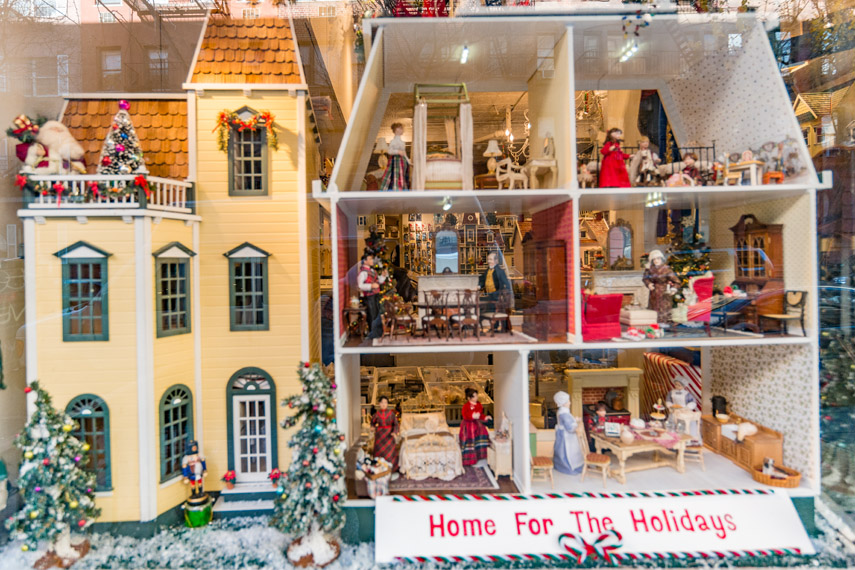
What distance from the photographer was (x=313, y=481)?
147 inches

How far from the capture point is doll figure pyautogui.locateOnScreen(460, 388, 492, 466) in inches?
177

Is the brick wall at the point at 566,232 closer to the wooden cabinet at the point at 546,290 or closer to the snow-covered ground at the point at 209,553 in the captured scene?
the wooden cabinet at the point at 546,290

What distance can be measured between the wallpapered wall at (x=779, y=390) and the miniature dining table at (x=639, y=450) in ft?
2.51

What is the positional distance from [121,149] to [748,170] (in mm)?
5130

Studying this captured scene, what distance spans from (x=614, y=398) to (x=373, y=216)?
2849 millimetres

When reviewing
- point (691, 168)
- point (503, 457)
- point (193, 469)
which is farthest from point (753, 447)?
point (193, 469)

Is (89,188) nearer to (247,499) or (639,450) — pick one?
(247,499)

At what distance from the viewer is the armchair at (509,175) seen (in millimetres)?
4238

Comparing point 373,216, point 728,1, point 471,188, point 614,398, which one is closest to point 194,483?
point 373,216

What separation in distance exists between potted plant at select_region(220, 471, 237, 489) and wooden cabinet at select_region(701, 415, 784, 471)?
4420 millimetres

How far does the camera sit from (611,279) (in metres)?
4.48

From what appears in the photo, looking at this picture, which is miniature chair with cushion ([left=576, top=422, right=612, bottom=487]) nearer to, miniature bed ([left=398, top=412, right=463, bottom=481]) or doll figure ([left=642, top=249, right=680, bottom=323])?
miniature bed ([left=398, top=412, right=463, bottom=481])

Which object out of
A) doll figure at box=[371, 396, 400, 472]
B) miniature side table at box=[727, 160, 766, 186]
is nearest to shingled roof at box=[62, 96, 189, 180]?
doll figure at box=[371, 396, 400, 472]

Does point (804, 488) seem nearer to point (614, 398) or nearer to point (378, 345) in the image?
point (614, 398)
